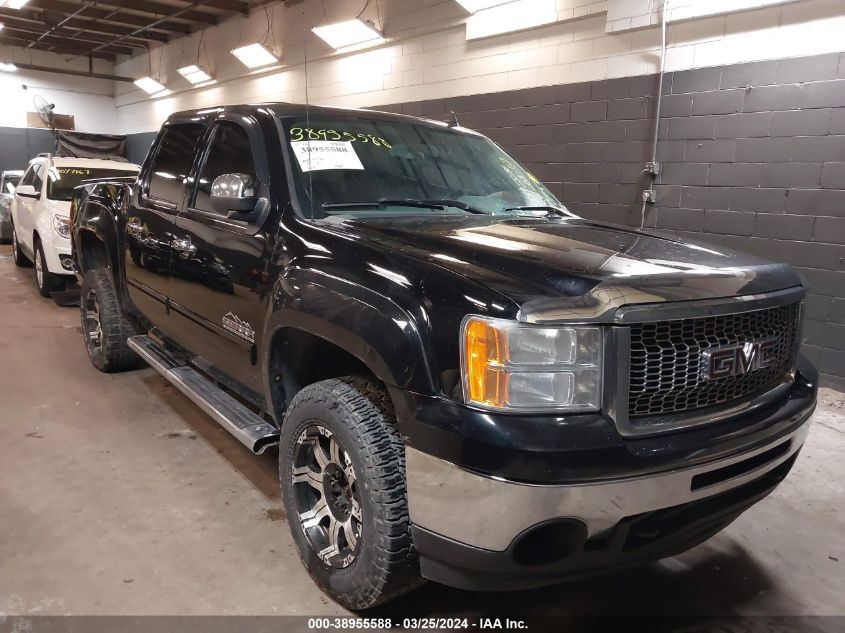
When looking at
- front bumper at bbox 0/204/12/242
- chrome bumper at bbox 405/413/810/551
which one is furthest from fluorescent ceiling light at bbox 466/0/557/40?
front bumper at bbox 0/204/12/242

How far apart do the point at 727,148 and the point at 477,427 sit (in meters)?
4.71

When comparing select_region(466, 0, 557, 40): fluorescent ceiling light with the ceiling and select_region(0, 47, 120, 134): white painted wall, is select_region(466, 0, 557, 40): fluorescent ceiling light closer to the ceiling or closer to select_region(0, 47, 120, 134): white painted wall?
the ceiling

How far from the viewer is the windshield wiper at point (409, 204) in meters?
2.61

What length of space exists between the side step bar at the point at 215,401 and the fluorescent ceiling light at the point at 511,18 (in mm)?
5063

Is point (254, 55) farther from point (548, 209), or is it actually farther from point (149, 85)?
point (548, 209)

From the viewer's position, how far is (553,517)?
1613 mm

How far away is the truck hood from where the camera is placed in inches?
66.1

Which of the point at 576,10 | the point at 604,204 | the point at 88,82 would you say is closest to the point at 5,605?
the point at 604,204

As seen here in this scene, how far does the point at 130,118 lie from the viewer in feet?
60.5

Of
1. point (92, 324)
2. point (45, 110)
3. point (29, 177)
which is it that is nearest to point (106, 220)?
point (92, 324)

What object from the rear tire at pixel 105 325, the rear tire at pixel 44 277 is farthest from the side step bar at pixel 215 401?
the rear tire at pixel 44 277

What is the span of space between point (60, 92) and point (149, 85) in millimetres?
4498

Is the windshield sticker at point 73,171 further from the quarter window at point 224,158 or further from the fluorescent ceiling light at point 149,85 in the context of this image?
the fluorescent ceiling light at point 149,85

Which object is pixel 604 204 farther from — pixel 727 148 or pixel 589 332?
pixel 589 332
